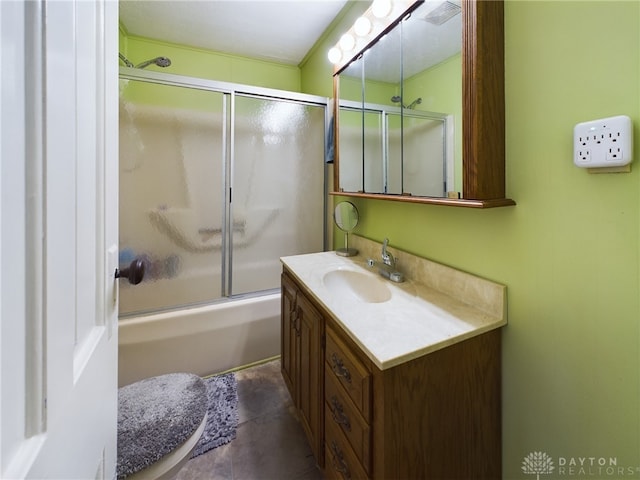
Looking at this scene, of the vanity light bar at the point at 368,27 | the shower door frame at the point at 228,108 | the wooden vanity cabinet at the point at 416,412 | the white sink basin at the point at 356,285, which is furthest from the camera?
the shower door frame at the point at 228,108

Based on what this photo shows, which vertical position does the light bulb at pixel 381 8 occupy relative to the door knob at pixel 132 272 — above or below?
above

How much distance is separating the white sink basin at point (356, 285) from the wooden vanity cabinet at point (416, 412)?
35cm

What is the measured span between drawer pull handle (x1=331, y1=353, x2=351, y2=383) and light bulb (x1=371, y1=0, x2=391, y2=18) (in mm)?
1407

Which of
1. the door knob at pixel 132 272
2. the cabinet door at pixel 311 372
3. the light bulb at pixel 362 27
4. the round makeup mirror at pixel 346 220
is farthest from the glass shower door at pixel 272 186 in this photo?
the door knob at pixel 132 272

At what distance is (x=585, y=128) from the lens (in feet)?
2.25

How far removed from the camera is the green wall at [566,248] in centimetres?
66

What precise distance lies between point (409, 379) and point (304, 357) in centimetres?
60

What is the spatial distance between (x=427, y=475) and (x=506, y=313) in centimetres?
53

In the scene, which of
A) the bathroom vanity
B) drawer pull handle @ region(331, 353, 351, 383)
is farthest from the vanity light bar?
drawer pull handle @ region(331, 353, 351, 383)

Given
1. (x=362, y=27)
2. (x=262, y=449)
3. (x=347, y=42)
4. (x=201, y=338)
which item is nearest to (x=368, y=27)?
(x=362, y=27)

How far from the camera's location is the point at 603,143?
655 millimetres

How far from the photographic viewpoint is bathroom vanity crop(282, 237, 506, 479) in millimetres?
748

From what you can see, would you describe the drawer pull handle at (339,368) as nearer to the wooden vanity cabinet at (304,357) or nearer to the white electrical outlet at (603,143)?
the wooden vanity cabinet at (304,357)

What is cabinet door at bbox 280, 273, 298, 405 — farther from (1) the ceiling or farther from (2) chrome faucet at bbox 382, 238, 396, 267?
(1) the ceiling
